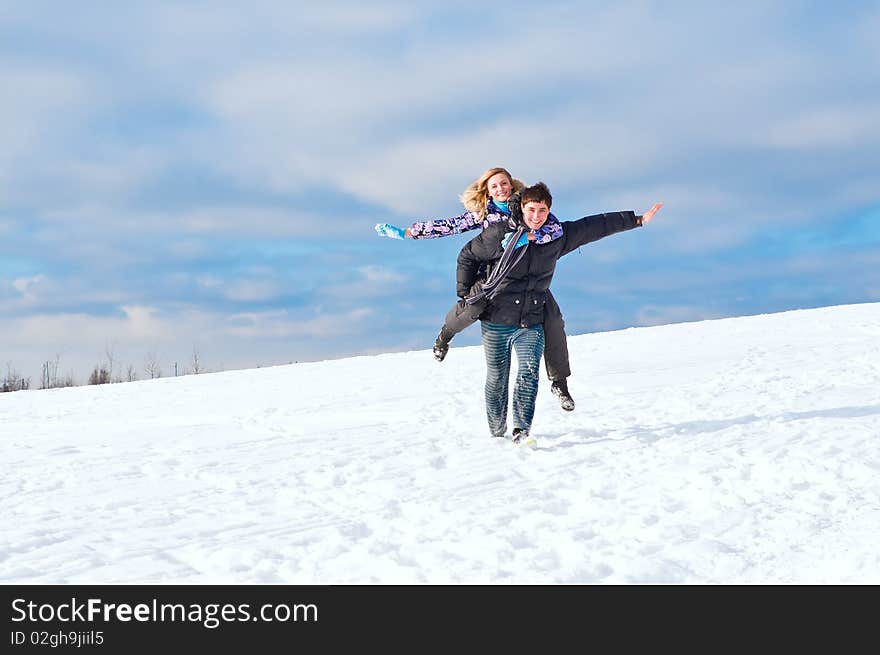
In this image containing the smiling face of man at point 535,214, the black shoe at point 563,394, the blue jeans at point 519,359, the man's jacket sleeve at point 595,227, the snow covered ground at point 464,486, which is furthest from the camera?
the black shoe at point 563,394

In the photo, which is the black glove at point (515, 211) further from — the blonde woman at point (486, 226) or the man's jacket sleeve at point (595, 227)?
the man's jacket sleeve at point (595, 227)

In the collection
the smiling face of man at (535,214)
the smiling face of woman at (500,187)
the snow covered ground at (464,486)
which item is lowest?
the snow covered ground at (464,486)

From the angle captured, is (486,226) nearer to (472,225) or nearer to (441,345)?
(472,225)

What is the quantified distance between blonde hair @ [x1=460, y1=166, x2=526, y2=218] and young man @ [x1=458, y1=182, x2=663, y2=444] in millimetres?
241

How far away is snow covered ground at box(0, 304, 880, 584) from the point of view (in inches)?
162

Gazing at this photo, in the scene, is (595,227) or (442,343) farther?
(442,343)

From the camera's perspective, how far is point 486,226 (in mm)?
6750

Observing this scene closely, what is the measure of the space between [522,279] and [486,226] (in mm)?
559

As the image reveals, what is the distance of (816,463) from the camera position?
584cm

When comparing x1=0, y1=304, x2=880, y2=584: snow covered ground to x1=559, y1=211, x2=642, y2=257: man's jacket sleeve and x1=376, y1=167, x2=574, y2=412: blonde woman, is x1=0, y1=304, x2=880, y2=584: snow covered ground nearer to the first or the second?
x1=376, y1=167, x2=574, y2=412: blonde woman

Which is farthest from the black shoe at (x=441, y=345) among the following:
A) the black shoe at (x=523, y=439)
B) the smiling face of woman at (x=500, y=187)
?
the smiling face of woman at (x=500, y=187)

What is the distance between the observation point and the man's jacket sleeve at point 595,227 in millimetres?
6812

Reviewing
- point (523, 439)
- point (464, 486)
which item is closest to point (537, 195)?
point (523, 439)
